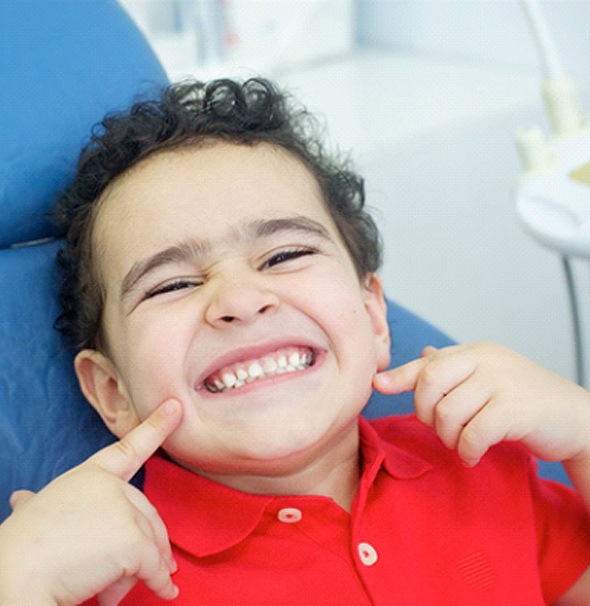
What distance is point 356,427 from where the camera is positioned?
102cm

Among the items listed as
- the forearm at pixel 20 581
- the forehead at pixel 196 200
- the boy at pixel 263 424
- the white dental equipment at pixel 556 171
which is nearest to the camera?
the forearm at pixel 20 581

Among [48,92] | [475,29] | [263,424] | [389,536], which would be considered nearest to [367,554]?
[389,536]

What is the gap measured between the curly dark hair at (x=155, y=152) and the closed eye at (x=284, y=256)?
12 cm

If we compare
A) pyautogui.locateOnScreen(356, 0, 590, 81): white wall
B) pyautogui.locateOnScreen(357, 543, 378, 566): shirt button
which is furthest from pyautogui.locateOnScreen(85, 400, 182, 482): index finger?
pyautogui.locateOnScreen(356, 0, 590, 81): white wall

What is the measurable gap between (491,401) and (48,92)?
0.63 metres

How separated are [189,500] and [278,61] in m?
1.63

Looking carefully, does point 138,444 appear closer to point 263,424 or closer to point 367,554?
point 263,424

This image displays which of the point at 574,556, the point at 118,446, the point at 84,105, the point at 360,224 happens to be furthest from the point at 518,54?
the point at 118,446

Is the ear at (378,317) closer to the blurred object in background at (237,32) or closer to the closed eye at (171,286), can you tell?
the closed eye at (171,286)

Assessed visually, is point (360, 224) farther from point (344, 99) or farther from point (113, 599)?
point (344, 99)

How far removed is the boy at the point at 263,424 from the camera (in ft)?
2.73

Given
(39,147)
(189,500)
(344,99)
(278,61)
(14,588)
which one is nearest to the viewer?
(14,588)

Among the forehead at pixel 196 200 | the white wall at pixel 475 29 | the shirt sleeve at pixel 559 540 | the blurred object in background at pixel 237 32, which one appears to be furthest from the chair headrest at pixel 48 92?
the white wall at pixel 475 29

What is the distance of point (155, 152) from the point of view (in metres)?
1.02
